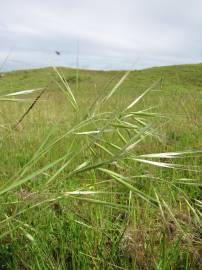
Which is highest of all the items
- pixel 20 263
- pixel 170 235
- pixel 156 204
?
pixel 156 204

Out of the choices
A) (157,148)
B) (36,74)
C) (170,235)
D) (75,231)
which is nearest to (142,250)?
(170,235)

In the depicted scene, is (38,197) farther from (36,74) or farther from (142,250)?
(36,74)

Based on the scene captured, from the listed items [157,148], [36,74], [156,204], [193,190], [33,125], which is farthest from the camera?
[36,74]

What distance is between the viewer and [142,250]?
2.18 metres

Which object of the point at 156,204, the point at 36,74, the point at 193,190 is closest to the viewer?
the point at 156,204

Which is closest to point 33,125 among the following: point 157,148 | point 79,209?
point 157,148

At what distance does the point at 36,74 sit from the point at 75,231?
1129 inches

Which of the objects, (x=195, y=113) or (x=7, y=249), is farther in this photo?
(x=195, y=113)

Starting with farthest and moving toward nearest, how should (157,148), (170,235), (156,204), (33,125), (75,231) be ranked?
1. (33,125)
2. (157,148)
3. (75,231)
4. (170,235)
5. (156,204)

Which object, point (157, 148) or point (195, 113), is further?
point (195, 113)

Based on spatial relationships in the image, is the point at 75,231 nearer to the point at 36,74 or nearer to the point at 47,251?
the point at 47,251

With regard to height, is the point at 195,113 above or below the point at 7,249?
above

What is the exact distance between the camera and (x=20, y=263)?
7.32 feet

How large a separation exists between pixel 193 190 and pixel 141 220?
1.17 m
